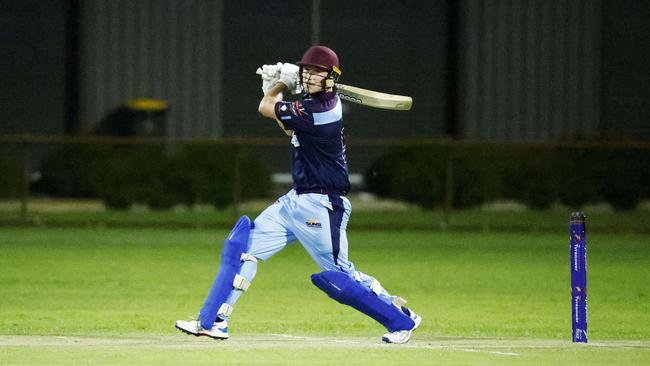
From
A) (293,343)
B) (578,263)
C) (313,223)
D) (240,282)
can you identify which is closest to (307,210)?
(313,223)

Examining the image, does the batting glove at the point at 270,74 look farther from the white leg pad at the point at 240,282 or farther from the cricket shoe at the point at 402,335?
the cricket shoe at the point at 402,335

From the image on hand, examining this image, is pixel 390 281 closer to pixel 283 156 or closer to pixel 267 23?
pixel 283 156

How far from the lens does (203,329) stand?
397 inches

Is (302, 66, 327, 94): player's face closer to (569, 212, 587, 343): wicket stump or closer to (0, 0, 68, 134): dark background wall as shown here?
(569, 212, 587, 343): wicket stump

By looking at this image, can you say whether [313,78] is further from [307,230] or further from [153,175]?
[153,175]

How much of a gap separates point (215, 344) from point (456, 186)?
17513mm

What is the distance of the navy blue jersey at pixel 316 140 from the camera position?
9938mm

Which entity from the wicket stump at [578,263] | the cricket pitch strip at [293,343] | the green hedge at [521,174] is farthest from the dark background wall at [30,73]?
the wicket stump at [578,263]

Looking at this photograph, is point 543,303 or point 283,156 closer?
point 543,303

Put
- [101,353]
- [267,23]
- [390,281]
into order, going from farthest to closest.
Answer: [267,23] < [390,281] < [101,353]

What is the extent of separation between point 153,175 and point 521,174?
25.3 feet

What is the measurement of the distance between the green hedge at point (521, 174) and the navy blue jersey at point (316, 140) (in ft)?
56.1

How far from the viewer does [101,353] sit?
9.88 m

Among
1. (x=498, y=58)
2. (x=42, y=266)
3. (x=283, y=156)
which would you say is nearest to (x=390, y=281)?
(x=42, y=266)
